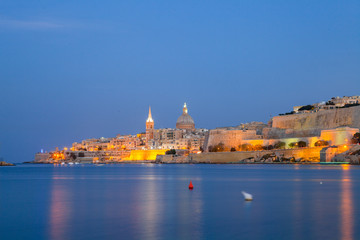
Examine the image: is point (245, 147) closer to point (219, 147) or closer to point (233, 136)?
point (233, 136)

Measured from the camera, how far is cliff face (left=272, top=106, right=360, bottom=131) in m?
45.4

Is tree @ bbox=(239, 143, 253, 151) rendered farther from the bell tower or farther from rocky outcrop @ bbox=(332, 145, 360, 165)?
the bell tower

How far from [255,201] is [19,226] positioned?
228 inches

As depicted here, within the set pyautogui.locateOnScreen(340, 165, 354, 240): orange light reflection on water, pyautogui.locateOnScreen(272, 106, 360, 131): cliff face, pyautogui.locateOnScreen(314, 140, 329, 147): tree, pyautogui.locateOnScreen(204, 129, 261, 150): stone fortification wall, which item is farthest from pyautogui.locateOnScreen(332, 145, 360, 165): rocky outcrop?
pyautogui.locateOnScreen(340, 165, 354, 240): orange light reflection on water

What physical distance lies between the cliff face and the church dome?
32833 mm

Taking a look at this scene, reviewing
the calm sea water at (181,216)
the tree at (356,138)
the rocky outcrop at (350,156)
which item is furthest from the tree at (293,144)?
the calm sea water at (181,216)

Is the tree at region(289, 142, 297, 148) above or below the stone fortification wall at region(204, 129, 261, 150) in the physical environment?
below

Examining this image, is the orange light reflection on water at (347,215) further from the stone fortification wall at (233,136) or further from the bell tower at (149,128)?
the bell tower at (149,128)

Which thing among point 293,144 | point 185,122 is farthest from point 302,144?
point 185,122

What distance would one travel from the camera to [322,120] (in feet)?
159

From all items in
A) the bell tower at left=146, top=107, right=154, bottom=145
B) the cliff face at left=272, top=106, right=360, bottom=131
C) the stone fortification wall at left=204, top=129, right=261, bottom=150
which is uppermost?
the bell tower at left=146, top=107, right=154, bottom=145

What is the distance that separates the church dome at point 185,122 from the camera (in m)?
86.6

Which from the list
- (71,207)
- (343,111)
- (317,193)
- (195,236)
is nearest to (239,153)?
(343,111)

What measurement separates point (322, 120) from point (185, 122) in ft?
133
